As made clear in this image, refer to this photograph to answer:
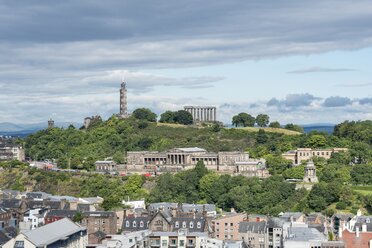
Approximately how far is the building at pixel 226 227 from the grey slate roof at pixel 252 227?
88cm

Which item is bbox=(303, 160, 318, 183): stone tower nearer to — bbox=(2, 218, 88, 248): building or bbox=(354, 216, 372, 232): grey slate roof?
bbox=(354, 216, 372, 232): grey slate roof

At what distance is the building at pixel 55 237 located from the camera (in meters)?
74.8

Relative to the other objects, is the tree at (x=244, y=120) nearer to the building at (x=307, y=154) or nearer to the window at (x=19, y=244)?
the building at (x=307, y=154)

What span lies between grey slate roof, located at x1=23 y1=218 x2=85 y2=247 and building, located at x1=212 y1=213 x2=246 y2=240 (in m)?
16.9

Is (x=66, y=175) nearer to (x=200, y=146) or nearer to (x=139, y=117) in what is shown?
(x=200, y=146)

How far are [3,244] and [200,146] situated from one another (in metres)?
90.6

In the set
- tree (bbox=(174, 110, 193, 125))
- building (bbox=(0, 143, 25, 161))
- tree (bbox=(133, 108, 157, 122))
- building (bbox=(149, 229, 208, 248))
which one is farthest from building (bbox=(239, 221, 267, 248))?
tree (bbox=(133, 108, 157, 122))

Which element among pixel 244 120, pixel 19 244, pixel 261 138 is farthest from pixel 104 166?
pixel 19 244

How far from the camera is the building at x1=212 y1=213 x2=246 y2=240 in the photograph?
93250mm

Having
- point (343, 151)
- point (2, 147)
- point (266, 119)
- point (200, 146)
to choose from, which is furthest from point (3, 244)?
point (266, 119)

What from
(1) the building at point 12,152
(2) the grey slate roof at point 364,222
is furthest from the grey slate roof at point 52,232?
(1) the building at point 12,152

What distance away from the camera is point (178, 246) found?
86000 mm

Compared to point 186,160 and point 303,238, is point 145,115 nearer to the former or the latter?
point 186,160

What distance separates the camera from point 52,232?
7925cm
